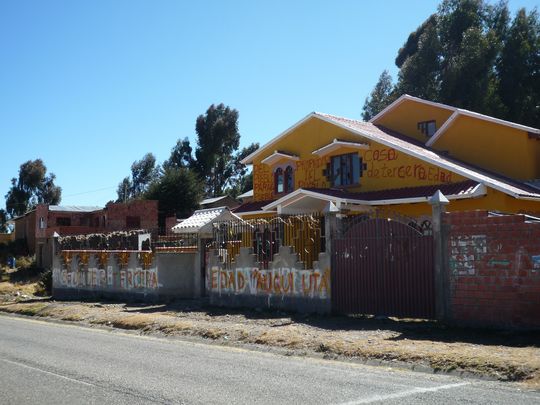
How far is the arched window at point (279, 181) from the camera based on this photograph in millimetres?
28875

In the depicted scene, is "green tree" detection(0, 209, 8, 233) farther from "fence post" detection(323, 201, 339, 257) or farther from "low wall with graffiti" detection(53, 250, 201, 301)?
"fence post" detection(323, 201, 339, 257)

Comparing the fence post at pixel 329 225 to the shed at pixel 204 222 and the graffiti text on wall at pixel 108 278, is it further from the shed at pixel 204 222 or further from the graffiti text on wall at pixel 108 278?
the graffiti text on wall at pixel 108 278

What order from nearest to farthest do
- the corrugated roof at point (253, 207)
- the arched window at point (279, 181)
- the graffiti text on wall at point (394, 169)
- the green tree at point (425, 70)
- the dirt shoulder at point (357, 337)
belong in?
the dirt shoulder at point (357, 337) → the graffiti text on wall at point (394, 169) → the corrugated roof at point (253, 207) → the arched window at point (279, 181) → the green tree at point (425, 70)

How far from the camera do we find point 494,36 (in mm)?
39219

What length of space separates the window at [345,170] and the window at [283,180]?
2356mm

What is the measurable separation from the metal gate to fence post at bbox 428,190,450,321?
13 centimetres

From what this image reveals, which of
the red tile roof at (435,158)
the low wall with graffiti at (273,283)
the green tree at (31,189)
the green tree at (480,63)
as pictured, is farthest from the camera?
the green tree at (31,189)

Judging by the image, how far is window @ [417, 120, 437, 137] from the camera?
29156mm

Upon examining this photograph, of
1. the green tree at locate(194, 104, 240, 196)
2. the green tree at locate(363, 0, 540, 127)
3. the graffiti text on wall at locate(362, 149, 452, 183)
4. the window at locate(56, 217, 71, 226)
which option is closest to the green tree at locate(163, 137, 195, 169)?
the green tree at locate(194, 104, 240, 196)

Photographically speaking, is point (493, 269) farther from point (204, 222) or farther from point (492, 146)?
point (492, 146)

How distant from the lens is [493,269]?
39.0 feet

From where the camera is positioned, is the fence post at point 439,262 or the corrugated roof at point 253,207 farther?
the corrugated roof at point 253,207

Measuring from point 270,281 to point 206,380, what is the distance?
8144mm

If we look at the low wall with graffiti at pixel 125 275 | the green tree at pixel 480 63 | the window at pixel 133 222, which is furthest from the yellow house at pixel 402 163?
the window at pixel 133 222
